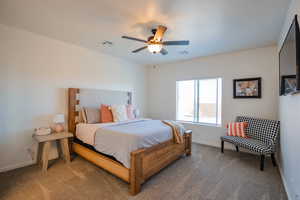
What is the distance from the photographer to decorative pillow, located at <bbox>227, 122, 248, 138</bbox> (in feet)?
10.8

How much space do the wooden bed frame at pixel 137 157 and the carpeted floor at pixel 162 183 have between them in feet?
0.51

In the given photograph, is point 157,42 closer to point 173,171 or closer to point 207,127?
point 173,171

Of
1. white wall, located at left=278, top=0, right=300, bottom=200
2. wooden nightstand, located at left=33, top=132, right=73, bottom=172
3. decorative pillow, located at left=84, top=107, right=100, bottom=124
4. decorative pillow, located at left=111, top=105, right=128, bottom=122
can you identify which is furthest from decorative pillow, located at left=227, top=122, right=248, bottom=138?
wooden nightstand, located at left=33, top=132, right=73, bottom=172

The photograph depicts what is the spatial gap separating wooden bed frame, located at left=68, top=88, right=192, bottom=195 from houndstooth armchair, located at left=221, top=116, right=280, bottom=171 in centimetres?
112

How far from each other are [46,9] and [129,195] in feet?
9.54

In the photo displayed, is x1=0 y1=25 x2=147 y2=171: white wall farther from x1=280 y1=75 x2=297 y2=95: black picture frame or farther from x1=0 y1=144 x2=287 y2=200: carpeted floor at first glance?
x1=280 y1=75 x2=297 y2=95: black picture frame

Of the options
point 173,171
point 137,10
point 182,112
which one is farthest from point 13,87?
point 182,112

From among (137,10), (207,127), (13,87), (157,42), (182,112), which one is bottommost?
(207,127)

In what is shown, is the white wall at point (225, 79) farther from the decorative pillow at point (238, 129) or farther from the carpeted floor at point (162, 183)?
the carpeted floor at point (162, 183)

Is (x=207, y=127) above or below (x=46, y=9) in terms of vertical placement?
below

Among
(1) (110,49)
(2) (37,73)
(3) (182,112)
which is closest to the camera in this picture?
(2) (37,73)

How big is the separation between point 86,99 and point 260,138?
4.13 meters

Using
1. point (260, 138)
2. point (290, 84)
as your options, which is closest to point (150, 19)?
point (290, 84)

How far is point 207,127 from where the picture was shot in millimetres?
4160
